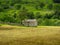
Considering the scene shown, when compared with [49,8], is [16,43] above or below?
above

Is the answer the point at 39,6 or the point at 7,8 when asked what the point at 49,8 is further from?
the point at 7,8

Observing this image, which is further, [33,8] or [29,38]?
[33,8]

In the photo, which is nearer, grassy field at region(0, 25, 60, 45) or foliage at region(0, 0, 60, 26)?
grassy field at region(0, 25, 60, 45)

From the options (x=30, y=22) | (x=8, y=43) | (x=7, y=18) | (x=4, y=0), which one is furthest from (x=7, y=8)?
(x=8, y=43)

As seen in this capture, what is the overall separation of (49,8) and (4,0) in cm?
2008

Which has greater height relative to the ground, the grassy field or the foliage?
the grassy field

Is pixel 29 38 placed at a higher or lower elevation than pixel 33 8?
higher

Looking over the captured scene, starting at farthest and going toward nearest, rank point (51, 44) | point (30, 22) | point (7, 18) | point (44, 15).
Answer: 1. point (44, 15)
2. point (7, 18)
3. point (30, 22)
4. point (51, 44)

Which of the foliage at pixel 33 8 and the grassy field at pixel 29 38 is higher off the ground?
the grassy field at pixel 29 38

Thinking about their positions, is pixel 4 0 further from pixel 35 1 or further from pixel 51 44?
pixel 51 44

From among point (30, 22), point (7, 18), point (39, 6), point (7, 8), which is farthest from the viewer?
point (39, 6)

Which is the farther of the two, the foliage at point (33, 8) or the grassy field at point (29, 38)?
the foliage at point (33, 8)

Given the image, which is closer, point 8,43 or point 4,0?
point 8,43

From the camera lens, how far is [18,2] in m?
89.3
